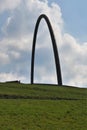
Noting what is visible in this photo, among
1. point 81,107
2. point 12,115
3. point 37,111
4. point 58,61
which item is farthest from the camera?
point 58,61

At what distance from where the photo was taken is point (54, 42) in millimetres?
71125

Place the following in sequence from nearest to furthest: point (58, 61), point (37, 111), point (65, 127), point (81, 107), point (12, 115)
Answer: point (65, 127)
point (12, 115)
point (37, 111)
point (81, 107)
point (58, 61)

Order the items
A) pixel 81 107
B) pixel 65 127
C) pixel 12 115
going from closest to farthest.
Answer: pixel 65 127, pixel 12 115, pixel 81 107

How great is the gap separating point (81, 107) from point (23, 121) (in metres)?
8.75

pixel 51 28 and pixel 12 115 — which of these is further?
pixel 51 28

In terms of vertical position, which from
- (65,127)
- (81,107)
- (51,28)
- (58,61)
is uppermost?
(51,28)

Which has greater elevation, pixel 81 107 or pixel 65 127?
pixel 81 107

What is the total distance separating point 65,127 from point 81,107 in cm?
869

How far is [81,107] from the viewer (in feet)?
112

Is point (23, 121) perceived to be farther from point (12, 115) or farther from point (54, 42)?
point (54, 42)

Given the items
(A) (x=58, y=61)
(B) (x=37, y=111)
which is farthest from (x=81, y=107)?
(A) (x=58, y=61)

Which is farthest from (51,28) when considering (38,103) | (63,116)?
(63,116)

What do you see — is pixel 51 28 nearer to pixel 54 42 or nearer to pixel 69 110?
pixel 54 42

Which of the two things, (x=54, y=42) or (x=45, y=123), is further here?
(x=54, y=42)
